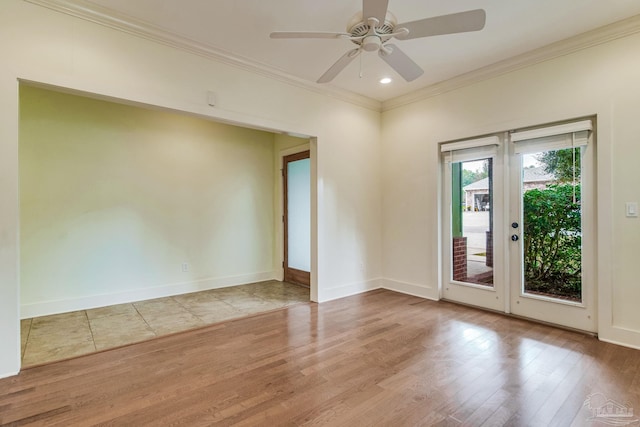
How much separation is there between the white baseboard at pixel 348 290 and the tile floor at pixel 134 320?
269 mm

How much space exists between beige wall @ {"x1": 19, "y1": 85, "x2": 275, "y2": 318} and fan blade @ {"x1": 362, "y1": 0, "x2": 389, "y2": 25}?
3697mm

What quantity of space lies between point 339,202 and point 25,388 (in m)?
3.72

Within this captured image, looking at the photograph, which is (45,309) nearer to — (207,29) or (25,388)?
(25,388)

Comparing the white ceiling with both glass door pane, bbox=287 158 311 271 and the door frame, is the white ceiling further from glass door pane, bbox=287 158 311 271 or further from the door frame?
glass door pane, bbox=287 158 311 271

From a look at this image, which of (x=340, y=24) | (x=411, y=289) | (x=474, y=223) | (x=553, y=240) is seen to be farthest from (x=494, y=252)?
(x=340, y=24)

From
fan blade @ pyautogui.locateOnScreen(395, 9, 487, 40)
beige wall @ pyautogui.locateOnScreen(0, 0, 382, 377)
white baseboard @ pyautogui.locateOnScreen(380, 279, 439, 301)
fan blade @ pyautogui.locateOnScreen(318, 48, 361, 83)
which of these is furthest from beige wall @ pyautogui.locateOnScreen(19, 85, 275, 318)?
fan blade @ pyautogui.locateOnScreen(395, 9, 487, 40)

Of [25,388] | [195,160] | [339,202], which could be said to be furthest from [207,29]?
[25,388]

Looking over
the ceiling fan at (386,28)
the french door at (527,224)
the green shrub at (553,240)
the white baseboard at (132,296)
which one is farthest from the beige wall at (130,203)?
the green shrub at (553,240)

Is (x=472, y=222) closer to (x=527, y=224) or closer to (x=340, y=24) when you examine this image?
(x=527, y=224)

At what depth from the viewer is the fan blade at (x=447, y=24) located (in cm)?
203

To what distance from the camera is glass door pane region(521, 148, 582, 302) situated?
3.36 metres

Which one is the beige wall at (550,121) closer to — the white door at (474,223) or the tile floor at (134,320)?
the white door at (474,223)

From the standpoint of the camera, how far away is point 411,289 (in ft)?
15.7

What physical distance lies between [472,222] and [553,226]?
900 mm
